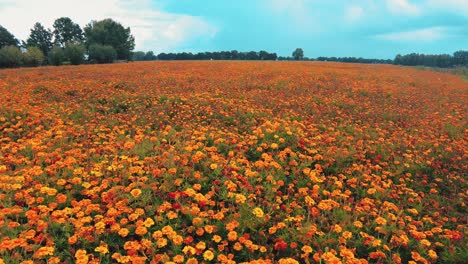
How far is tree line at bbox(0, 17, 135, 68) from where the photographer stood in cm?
5075

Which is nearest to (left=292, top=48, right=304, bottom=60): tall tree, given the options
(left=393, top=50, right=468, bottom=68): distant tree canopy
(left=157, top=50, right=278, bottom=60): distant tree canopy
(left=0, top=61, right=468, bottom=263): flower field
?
(left=157, top=50, right=278, bottom=60): distant tree canopy

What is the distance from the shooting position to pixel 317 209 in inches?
199

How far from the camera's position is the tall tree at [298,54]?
4141 inches

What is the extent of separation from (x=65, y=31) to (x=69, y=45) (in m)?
32.5

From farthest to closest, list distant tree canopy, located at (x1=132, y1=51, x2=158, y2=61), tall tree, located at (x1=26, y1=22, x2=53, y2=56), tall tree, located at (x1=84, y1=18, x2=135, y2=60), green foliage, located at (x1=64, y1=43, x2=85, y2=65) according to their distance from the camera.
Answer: distant tree canopy, located at (x1=132, y1=51, x2=158, y2=61) < tall tree, located at (x1=26, y1=22, x2=53, y2=56) < tall tree, located at (x1=84, y1=18, x2=135, y2=60) < green foliage, located at (x1=64, y1=43, x2=85, y2=65)

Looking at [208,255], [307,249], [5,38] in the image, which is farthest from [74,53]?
[307,249]

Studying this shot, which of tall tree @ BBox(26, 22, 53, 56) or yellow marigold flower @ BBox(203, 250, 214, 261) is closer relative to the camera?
yellow marigold flower @ BBox(203, 250, 214, 261)

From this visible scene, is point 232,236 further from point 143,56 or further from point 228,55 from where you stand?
point 143,56

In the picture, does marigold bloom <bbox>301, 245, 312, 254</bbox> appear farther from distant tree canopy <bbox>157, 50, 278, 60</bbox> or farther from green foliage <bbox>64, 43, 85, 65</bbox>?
distant tree canopy <bbox>157, 50, 278, 60</bbox>

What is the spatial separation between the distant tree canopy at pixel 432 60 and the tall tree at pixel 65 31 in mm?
96679

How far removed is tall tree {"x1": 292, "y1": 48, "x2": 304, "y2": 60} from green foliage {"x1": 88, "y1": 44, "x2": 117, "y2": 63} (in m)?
63.2

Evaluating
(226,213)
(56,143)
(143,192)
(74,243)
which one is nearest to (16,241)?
(74,243)

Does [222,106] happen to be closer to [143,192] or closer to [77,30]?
[143,192]

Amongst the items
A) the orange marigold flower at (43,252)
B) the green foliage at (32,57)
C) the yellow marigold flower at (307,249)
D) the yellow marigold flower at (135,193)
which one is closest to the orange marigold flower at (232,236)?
the yellow marigold flower at (307,249)
